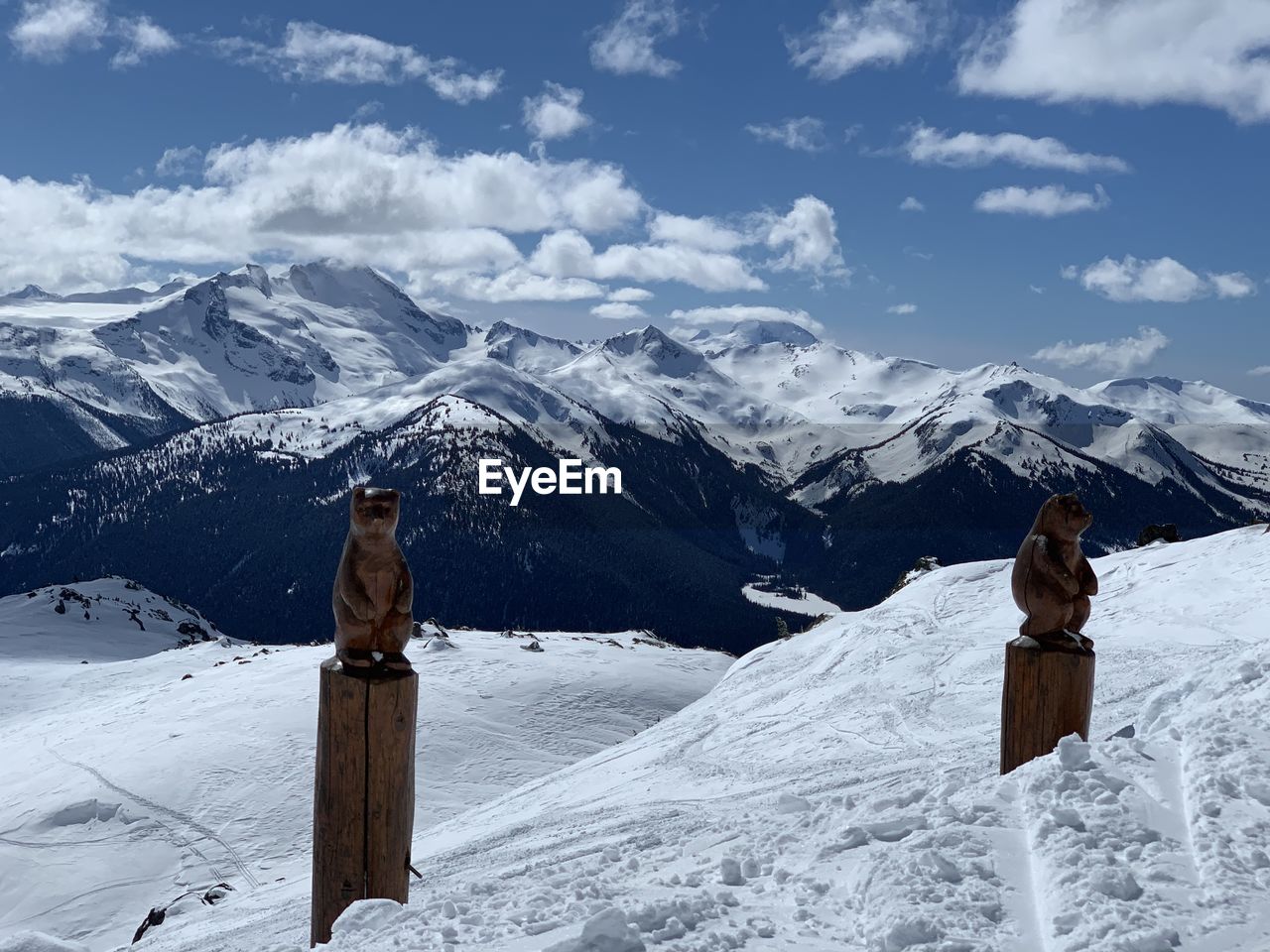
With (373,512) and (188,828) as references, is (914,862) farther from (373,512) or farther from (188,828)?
(188,828)

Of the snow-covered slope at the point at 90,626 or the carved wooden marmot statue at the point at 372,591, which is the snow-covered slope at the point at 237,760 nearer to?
the carved wooden marmot statue at the point at 372,591

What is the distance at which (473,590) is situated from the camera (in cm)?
17338

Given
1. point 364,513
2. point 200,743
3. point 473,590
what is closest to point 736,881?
point 364,513

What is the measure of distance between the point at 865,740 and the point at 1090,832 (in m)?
7.55

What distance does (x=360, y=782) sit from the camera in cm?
596

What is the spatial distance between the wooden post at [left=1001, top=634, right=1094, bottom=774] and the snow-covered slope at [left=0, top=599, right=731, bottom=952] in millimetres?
5418

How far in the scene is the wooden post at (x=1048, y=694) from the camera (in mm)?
6988

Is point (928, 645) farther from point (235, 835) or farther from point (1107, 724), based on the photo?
point (235, 835)

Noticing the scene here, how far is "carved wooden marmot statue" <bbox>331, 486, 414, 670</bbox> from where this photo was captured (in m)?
6.00

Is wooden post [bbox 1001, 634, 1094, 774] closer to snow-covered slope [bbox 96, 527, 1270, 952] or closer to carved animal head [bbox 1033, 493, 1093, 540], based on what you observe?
snow-covered slope [bbox 96, 527, 1270, 952]

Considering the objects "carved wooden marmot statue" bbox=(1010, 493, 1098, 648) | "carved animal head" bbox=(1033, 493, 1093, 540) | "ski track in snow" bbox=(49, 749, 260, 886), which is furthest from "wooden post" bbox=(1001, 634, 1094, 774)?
"ski track in snow" bbox=(49, 749, 260, 886)

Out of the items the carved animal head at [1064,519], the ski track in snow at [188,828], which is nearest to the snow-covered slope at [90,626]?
the ski track in snow at [188,828]

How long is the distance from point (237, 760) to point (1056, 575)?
1759 centimetres

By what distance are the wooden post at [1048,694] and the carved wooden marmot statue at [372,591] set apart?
162 inches
